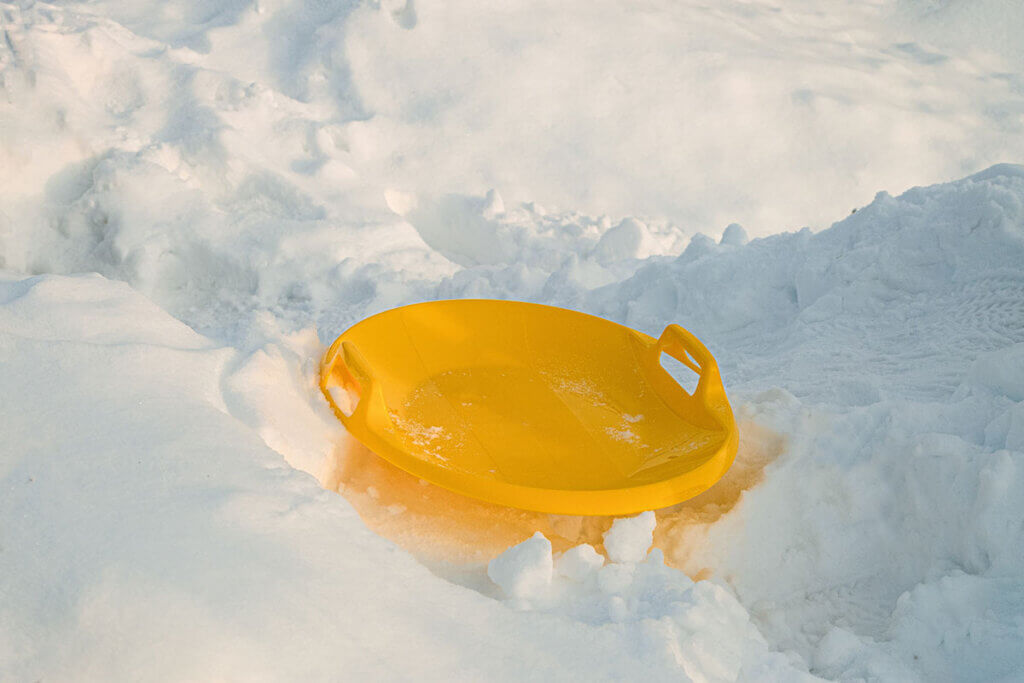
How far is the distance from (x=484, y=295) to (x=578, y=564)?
102cm

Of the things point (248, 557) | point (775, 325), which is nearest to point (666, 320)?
point (775, 325)

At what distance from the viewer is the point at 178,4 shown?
3.15 metres

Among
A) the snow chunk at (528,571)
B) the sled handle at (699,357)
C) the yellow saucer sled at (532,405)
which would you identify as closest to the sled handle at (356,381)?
the yellow saucer sled at (532,405)

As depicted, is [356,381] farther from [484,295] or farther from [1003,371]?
[1003,371]

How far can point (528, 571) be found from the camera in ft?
3.04

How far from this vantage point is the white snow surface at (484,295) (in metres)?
0.77

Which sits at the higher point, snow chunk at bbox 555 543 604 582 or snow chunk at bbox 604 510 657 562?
snow chunk at bbox 555 543 604 582

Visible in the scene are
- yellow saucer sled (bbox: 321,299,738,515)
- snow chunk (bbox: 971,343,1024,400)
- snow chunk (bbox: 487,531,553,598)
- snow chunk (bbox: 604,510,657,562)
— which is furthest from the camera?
snow chunk (bbox: 971,343,1024,400)

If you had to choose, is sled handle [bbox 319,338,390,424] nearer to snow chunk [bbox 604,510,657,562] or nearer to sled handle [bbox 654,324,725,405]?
snow chunk [bbox 604,510,657,562]

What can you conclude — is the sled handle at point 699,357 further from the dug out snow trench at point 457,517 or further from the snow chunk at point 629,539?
the snow chunk at point 629,539

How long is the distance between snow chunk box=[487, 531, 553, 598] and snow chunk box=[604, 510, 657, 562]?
12 cm

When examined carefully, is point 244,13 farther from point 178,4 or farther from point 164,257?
point 164,257

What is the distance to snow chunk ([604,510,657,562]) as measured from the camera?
103 cm

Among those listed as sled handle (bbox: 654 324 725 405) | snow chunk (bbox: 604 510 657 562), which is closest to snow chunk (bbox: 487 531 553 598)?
snow chunk (bbox: 604 510 657 562)
